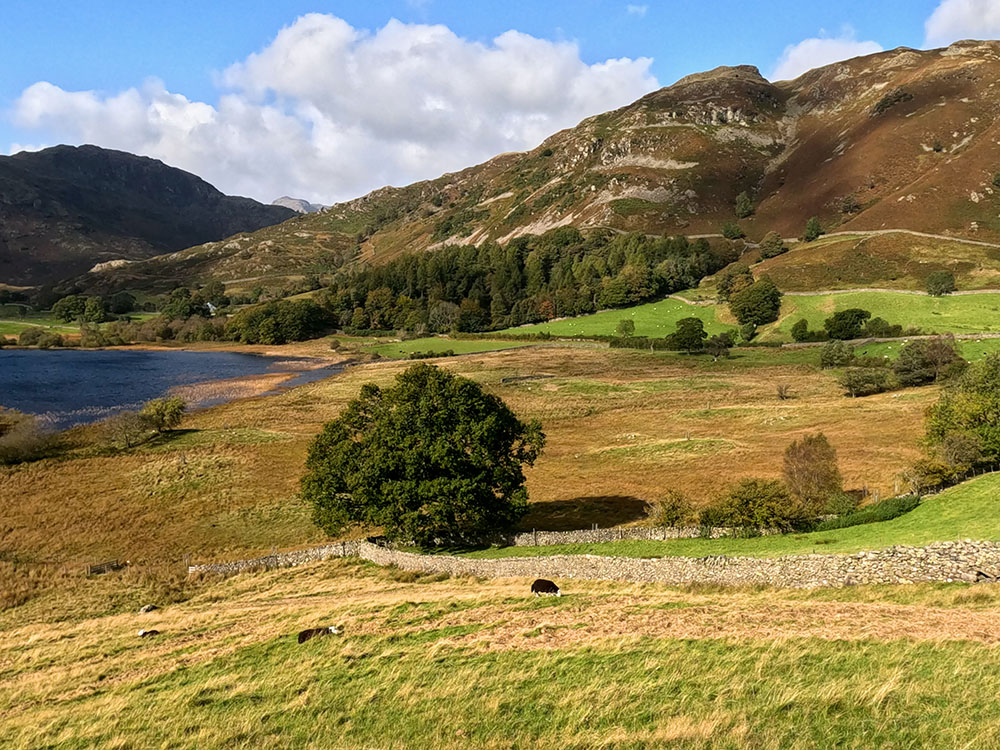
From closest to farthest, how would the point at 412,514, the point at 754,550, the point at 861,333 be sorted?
the point at 754,550 → the point at 412,514 → the point at 861,333

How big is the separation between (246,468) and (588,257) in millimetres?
154525

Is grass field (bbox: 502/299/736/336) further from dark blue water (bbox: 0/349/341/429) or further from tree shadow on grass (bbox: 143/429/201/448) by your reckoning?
tree shadow on grass (bbox: 143/429/201/448)

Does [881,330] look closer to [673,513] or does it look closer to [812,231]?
[812,231]

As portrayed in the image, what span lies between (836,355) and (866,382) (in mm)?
21675

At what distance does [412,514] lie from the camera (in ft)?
118

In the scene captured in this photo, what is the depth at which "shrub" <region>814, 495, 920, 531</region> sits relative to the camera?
109ft

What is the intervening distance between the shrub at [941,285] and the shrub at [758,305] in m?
28.6

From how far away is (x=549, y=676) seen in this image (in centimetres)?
1571

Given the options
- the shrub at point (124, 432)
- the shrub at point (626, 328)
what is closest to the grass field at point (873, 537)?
the shrub at point (124, 432)

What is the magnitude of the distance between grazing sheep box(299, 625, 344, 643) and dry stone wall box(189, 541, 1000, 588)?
1121 centimetres

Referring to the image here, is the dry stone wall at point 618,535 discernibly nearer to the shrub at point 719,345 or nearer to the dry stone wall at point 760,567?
the dry stone wall at point 760,567

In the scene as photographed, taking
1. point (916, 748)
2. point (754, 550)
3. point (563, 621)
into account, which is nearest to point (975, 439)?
point (754, 550)

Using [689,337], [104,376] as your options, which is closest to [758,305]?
[689,337]

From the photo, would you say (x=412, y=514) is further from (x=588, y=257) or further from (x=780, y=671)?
(x=588, y=257)
